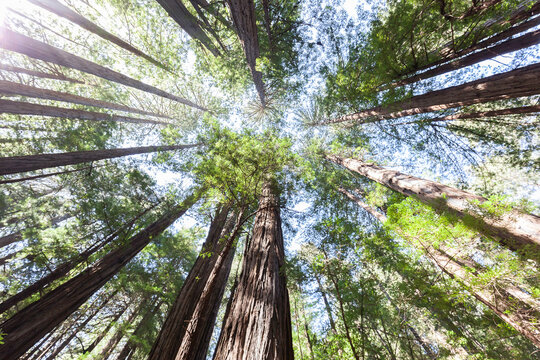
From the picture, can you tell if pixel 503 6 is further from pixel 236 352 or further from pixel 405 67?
pixel 236 352

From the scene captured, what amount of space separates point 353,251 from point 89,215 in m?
7.79

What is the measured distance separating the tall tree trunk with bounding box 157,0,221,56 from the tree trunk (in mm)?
7367

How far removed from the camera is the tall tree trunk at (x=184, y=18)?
17.8 ft

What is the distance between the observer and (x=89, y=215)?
5.75m

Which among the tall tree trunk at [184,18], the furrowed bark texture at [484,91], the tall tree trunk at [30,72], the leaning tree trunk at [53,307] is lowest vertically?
the leaning tree trunk at [53,307]

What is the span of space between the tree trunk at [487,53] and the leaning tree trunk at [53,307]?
8016 mm

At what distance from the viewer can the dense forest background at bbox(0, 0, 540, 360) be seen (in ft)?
9.39

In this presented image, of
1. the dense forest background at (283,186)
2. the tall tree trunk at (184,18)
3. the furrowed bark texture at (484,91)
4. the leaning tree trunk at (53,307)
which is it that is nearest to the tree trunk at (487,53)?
the dense forest background at (283,186)

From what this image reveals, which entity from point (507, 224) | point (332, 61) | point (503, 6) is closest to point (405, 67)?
point (503, 6)

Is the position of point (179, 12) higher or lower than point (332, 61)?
lower

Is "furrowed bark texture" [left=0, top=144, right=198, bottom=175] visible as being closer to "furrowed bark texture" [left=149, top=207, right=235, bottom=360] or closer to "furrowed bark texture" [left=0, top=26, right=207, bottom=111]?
"furrowed bark texture" [left=0, top=26, right=207, bottom=111]

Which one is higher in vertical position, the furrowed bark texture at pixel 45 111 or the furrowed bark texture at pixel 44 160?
the furrowed bark texture at pixel 45 111

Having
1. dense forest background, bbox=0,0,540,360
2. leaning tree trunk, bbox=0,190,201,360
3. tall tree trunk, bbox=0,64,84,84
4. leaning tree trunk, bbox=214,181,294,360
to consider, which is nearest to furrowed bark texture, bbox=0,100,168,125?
dense forest background, bbox=0,0,540,360

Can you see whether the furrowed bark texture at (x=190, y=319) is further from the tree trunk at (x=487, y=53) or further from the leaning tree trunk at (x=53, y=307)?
the tree trunk at (x=487, y=53)
